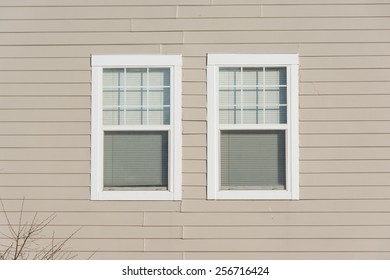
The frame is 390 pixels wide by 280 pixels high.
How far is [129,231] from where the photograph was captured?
22.4 feet

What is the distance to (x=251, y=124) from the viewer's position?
689 cm

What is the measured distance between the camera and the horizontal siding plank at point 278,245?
6758 mm

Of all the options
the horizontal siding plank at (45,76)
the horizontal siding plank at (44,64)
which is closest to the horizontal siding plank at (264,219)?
the horizontal siding plank at (45,76)

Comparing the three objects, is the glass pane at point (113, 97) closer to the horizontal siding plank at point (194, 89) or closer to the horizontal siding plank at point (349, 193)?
the horizontal siding plank at point (194, 89)

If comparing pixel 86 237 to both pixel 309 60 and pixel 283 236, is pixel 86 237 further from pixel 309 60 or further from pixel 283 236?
pixel 309 60

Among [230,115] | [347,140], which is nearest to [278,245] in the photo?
[347,140]

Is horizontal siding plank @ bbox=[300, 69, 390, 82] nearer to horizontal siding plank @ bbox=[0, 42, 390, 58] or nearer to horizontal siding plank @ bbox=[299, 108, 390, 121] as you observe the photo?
horizontal siding plank @ bbox=[0, 42, 390, 58]

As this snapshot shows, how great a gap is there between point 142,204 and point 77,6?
6.96 ft

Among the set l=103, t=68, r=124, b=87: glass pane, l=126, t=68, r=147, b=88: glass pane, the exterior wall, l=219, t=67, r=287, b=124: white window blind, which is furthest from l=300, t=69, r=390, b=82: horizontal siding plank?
l=103, t=68, r=124, b=87: glass pane

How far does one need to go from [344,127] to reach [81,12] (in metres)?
2.91

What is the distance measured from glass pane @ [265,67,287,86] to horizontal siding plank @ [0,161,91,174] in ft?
6.58

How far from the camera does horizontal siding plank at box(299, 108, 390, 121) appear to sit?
6.81 meters
